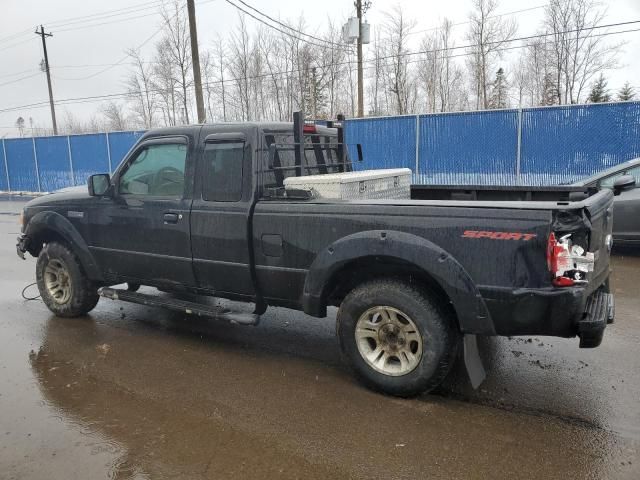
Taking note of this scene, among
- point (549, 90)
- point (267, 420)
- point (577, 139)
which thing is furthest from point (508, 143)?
point (549, 90)

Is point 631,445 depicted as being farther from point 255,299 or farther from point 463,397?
point 255,299

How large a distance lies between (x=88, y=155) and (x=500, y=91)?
4260 cm

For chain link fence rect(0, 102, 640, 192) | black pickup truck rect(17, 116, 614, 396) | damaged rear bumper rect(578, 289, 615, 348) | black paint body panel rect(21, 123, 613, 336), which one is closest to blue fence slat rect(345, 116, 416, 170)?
chain link fence rect(0, 102, 640, 192)

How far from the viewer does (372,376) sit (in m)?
3.99

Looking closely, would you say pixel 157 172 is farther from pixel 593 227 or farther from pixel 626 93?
pixel 626 93

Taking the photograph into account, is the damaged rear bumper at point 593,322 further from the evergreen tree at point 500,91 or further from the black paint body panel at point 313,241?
the evergreen tree at point 500,91

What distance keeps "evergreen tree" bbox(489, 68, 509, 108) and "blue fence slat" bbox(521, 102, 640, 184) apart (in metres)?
40.7

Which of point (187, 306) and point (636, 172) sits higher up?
point (636, 172)

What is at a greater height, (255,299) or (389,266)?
(389,266)

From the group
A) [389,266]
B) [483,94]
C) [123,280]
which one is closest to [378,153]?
[123,280]

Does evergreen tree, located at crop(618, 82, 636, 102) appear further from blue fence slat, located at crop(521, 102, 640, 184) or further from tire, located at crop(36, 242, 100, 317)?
tire, located at crop(36, 242, 100, 317)

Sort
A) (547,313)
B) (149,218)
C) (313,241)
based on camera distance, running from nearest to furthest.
Result: (547,313) → (313,241) → (149,218)

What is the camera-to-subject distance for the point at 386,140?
15.4 meters

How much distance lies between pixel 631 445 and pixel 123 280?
458 centimetres
